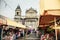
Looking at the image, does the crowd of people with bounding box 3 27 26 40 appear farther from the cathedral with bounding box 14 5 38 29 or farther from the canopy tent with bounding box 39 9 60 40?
the canopy tent with bounding box 39 9 60 40

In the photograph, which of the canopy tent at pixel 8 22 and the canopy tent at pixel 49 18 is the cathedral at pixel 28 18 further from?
the canopy tent at pixel 49 18

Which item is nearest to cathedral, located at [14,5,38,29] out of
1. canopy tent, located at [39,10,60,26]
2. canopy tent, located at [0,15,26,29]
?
canopy tent, located at [0,15,26,29]

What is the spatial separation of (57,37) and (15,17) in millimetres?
766

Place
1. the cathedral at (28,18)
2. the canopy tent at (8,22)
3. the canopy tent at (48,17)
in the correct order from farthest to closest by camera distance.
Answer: the cathedral at (28,18), the canopy tent at (8,22), the canopy tent at (48,17)

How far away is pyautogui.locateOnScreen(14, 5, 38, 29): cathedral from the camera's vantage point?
324cm

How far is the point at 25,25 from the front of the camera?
3256 millimetres

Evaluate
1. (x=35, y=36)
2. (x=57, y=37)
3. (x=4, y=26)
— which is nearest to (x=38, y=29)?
(x=35, y=36)

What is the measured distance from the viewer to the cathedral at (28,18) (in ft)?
10.6

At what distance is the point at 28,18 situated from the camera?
10.7 feet

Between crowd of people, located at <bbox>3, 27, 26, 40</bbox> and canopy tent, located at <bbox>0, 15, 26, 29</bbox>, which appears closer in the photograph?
canopy tent, located at <bbox>0, 15, 26, 29</bbox>

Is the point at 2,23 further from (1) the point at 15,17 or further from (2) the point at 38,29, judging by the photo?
(2) the point at 38,29

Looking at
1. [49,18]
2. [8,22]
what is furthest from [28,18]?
[49,18]

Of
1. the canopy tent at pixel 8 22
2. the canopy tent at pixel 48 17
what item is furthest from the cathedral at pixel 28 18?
the canopy tent at pixel 48 17

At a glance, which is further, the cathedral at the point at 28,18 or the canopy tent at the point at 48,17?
the cathedral at the point at 28,18
